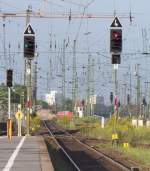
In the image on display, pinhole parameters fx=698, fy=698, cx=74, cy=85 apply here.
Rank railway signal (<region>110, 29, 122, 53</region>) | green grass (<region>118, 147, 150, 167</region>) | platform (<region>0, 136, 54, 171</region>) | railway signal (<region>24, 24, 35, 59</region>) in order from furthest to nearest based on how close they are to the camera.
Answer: railway signal (<region>24, 24, 35, 59</region>)
railway signal (<region>110, 29, 122, 53</region>)
green grass (<region>118, 147, 150, 167</region>)
platform (<region>0, 136, 54, 171</region>)

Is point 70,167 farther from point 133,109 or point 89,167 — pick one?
point 133,109

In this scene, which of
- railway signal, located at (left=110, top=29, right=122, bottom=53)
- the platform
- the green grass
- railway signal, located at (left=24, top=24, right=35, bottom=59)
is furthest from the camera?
railway signal, located at (left=24, top=24, right=35, bottom=59)

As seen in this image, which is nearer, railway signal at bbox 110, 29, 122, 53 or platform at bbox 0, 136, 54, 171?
platform at bbox 0, 136, 54, 171

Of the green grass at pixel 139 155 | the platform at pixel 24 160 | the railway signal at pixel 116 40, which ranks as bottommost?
the green grass at pixel 139 155

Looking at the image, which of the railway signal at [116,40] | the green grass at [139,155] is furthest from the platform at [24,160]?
the railway signal at [116,40]

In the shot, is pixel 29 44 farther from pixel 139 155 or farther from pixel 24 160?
pixel 24 160

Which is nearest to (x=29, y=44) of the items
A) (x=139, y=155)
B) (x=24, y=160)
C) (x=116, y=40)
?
(x=116, y=40)

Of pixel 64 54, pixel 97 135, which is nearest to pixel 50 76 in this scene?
pixel 64 54

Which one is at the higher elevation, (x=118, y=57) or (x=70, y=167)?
(x=118, y=57)

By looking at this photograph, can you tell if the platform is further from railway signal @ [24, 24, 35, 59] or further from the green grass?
railway signal @ [24, 24, 35, 59]

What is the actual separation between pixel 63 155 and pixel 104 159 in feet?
9.03

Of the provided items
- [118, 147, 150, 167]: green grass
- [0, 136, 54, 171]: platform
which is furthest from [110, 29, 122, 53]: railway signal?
[0, 136, 54, 171]: platform

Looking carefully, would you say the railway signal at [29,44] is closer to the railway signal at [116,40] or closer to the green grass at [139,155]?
the railway signal at [116,40]

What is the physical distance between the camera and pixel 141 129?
52500 mm
